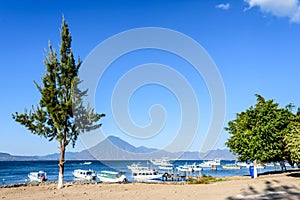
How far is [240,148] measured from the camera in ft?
115

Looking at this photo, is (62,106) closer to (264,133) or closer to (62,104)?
(62,104)

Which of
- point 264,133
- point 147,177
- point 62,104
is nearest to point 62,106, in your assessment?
point 62,104

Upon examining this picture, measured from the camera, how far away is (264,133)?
32.9m

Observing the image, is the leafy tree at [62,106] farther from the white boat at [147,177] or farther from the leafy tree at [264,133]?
the white boat at [147,177]

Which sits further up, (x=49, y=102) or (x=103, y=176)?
(x=49, y=102)

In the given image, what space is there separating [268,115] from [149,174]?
114 feet

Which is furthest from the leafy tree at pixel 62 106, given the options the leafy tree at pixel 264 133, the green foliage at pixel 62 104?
the leafy tree at pixel 264 133

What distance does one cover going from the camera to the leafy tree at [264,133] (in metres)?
32.7

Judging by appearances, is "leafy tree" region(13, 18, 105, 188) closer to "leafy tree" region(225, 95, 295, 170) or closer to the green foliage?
the green foliage

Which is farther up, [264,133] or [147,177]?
[264,133]

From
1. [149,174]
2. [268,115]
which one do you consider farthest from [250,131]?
[149,174]

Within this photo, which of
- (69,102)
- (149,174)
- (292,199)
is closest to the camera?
(292,199)

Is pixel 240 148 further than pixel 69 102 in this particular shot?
Yes

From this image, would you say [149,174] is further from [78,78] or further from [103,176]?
[78,78]
